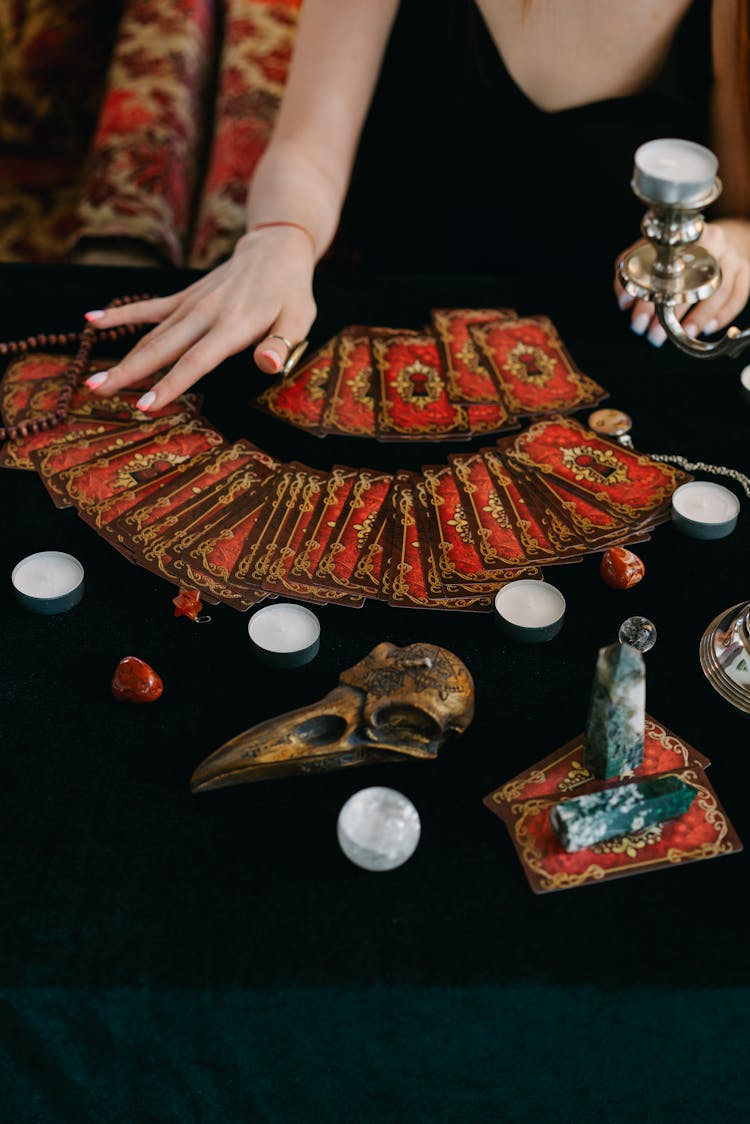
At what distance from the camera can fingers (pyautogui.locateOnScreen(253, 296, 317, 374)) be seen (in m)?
1.66

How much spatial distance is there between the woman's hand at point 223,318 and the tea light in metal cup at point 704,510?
0.64 metres

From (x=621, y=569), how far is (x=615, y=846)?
15.8 inches

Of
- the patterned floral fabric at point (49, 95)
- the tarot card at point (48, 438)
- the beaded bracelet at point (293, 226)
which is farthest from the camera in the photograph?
the patterned floral fabric at point (49, 95)

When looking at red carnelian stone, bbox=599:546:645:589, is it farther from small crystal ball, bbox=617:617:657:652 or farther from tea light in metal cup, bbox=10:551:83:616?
tea light in metal cup, bbox=10:551:83:616

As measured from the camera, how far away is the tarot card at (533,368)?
167 centimetres

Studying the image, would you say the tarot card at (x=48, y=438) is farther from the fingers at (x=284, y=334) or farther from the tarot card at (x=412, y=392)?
the tarot card at (x=412, y=392)

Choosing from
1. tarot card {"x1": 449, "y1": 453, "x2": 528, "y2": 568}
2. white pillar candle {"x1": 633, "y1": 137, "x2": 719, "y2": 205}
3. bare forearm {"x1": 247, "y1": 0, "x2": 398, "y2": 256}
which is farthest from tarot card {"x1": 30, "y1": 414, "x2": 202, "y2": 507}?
white pillar candle {"x1": 633, "y1": 137, "x2": 719, "y2": 205}

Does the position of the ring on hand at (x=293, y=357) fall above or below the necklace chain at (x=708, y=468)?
below

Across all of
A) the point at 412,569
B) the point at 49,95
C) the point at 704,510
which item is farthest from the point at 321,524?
the point at 49,95

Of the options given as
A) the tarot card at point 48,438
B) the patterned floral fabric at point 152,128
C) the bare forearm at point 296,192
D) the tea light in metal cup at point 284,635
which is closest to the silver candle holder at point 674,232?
the tea light in metal cup at point 284,635

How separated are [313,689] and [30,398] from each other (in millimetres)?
758

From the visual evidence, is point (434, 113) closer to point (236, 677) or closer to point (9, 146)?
point (236, 677)


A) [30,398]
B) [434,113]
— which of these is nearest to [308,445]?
[30,398]

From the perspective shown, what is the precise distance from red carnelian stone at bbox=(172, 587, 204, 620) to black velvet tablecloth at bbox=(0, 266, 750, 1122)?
6 centimetres
